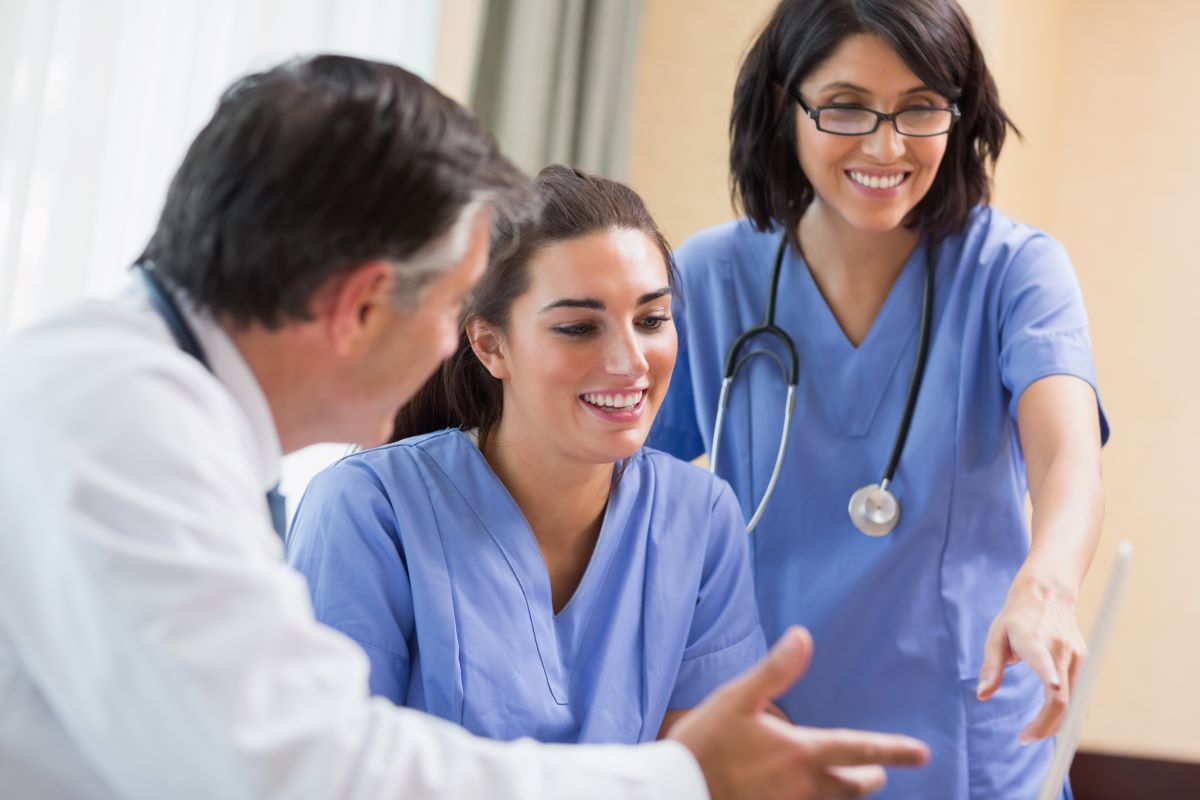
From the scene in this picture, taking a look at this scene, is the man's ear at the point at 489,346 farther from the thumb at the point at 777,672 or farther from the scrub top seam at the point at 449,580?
the thumb at the point at 777,672

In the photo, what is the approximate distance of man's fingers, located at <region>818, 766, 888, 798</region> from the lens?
89 centimetres

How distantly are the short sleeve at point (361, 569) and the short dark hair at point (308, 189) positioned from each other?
0.56 meters

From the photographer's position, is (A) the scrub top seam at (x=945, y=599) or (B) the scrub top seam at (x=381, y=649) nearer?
(B) the scrub top seam at (x=381, y=649)

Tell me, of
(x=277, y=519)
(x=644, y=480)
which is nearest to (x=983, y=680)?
(x=644, y=480)

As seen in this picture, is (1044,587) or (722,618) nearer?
(1044,587)

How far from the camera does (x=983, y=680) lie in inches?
49.7

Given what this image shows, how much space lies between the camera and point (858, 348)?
1788mm

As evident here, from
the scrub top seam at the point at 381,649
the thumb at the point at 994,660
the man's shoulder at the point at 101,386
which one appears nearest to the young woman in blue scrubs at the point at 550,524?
the scrub top seam at the point at 381,649

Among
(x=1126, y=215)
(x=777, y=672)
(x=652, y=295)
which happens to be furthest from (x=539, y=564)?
(x=1126, y=215)

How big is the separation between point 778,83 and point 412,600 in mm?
841

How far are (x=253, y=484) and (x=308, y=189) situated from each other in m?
0.20

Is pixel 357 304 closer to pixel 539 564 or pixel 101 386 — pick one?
pixel 101 386

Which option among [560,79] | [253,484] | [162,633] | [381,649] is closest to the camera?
[162,633]

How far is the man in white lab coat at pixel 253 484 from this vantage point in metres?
0.74
